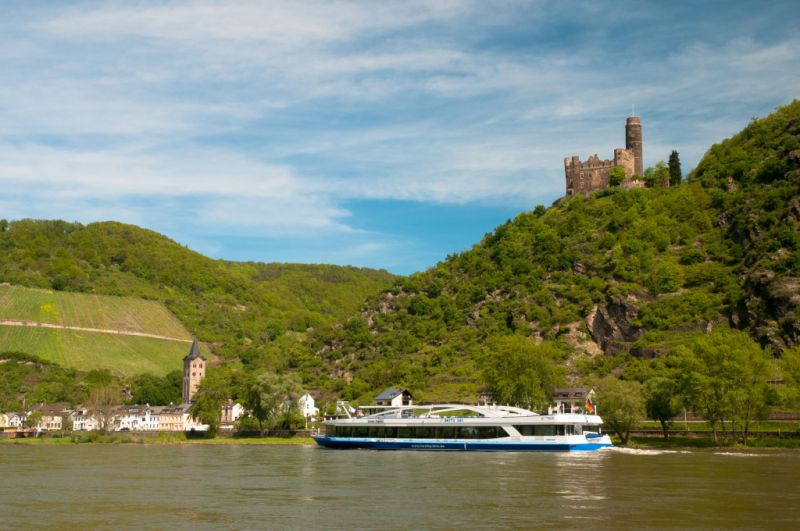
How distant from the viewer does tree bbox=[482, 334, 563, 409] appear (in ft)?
345

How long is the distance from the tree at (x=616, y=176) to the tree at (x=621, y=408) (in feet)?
284

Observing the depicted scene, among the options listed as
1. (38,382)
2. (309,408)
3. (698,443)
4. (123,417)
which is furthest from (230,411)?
(698,443)

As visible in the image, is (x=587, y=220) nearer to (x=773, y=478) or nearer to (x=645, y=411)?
(x=645, y=411)

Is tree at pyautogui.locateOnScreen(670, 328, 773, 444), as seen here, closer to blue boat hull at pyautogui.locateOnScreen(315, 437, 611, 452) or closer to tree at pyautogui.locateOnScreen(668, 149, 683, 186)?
blue boat hull at pyautogui.locateOnScreen(315, 437, 611, 452)

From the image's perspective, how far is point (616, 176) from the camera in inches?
6865

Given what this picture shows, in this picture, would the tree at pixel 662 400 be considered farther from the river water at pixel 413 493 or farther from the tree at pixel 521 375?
the tree at pixel 521 375

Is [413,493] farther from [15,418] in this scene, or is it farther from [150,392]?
[150,392]

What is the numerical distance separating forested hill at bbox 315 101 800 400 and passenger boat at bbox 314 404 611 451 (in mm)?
17864

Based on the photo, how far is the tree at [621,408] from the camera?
8975 centimetres

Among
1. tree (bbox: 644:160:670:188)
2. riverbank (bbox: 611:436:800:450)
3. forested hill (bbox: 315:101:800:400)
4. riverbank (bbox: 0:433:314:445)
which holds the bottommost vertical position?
riverbank (bbox: 0:433:314:445)

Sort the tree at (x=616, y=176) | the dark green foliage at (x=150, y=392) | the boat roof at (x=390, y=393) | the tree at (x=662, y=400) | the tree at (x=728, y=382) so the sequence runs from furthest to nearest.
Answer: the dark green foliage at (x=150, y=392) → the tree at (x=616, y=176) → the boat roof at (x=390, y=393) → the tree at (x=662, y=400) → the tree at (x=728, y=382)

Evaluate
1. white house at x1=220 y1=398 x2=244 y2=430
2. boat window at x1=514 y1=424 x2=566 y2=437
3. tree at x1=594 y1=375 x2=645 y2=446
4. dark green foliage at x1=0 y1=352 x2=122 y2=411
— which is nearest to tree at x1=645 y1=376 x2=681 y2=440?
tree at x1=594 y1=375 x2=645 y2=446

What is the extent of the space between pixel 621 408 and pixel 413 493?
153 feet

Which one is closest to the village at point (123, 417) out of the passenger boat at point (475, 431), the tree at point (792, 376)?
the passenger boat at point (475, 431)
